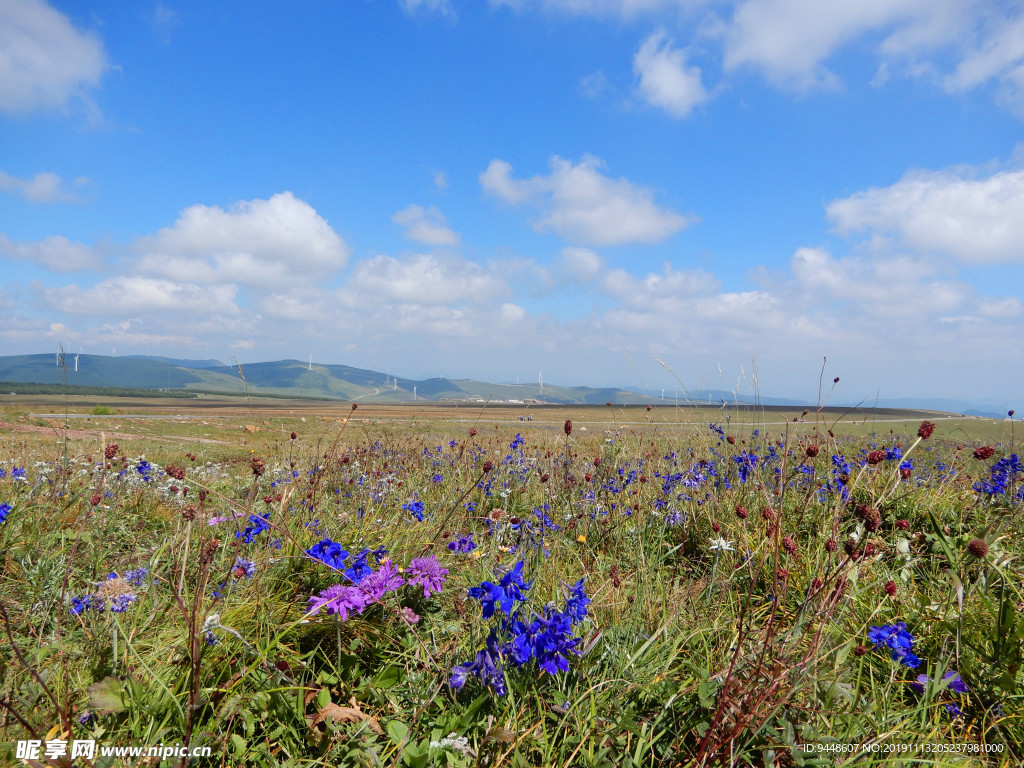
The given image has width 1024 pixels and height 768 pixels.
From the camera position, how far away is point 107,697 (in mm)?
1761

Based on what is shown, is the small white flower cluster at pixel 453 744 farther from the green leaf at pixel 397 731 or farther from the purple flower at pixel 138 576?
the purple flower at pixel 138 576

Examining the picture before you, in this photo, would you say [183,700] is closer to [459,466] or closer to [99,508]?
[99,508]

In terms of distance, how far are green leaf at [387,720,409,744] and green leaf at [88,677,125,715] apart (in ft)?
3.13

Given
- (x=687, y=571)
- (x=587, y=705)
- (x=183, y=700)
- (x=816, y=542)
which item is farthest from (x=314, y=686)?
(x=816, y=542)

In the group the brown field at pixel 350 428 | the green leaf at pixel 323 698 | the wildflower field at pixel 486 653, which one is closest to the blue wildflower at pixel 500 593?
the wildflower field at pixel 486 653

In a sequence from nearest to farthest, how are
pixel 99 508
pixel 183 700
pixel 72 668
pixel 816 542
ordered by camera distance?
pixel 183 700, pixel 72 668, pixel 816 542, pixel 99 508

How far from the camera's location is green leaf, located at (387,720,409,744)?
1793mm

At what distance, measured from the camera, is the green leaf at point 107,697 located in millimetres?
1731

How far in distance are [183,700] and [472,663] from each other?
1134 mm

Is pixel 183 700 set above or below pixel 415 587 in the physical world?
below

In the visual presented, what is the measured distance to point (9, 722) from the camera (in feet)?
5.75

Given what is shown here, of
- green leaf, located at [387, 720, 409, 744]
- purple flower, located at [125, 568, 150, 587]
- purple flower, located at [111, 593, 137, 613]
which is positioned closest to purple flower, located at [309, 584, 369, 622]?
green leaf, located at [387, 720, 409, 744]

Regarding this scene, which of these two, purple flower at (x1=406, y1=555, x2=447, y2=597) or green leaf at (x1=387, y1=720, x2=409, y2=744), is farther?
purple flower at (x1=406, y1=555, x2=447, y2=597)

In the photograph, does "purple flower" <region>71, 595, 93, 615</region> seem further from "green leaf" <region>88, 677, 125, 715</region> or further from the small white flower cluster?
the small white flower cluster
